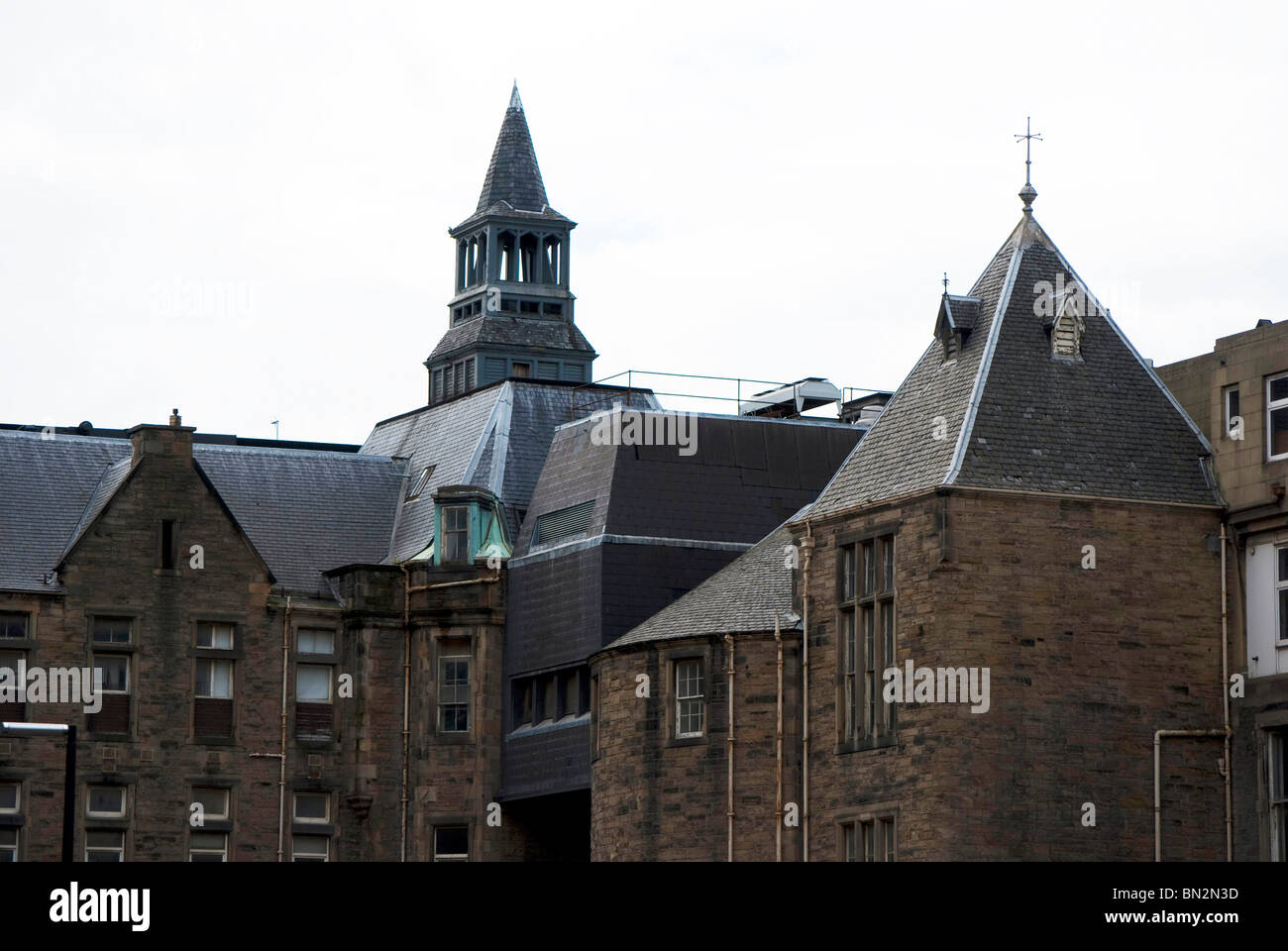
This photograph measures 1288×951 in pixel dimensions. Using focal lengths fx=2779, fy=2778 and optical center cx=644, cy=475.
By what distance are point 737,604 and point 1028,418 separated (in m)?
7.60

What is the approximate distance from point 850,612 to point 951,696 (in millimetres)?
3909

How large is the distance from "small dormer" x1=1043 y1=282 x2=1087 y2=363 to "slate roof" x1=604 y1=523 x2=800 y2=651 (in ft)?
23.2

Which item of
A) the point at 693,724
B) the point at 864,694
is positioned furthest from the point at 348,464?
the point at 864,694

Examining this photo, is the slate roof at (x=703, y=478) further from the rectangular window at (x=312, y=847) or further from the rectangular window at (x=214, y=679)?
the rectangular window at (x=312, y=847)

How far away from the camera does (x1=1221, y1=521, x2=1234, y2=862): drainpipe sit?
163ft

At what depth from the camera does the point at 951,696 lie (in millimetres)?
49031

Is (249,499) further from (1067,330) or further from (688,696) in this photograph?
(1067,330)

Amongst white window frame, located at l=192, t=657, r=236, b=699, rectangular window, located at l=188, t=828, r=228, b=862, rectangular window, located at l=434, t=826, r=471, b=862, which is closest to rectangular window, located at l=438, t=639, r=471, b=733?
rectangular window, located at l=434, t=826, r=471, b=862

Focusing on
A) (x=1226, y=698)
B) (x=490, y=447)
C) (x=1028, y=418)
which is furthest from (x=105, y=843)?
(x=1226, y=698)

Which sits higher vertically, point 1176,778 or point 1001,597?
point 1001,597

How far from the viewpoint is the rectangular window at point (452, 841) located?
65625 mm

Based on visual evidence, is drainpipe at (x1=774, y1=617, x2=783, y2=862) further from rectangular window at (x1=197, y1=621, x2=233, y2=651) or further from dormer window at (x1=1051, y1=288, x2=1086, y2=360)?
rectangular window at (x1=197, y1=621, x2=233, y2=651)
